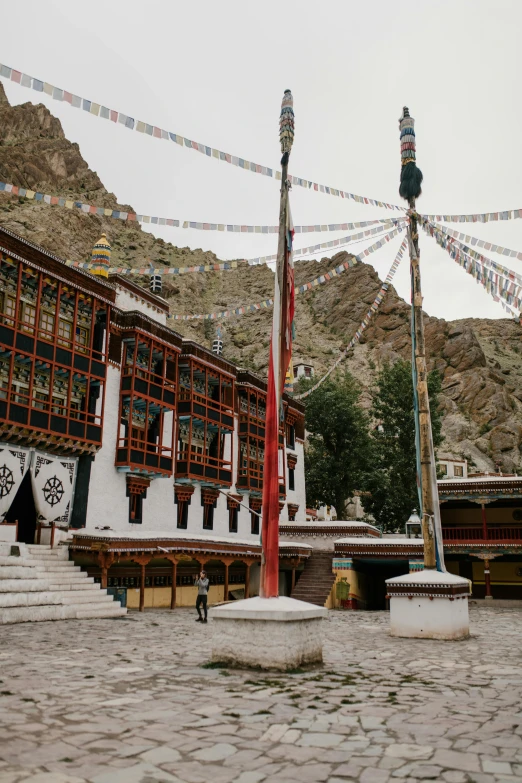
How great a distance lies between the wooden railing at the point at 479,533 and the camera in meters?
34.2

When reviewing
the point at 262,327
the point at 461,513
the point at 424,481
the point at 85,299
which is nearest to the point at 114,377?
the point at 85,299

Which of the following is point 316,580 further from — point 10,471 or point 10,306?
point 10,306

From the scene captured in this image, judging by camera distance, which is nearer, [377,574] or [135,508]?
[135,508]

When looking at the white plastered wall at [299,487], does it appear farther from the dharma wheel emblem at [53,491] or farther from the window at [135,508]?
the dharma wheel emblem at [53,491]

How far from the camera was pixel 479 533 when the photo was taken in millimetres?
35375

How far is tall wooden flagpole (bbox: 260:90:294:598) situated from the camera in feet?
36.8

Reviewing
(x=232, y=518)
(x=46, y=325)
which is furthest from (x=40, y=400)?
(x=232, y=518)

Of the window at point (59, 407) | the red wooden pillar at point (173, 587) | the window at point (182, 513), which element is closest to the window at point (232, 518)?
the window at point (182, 513)

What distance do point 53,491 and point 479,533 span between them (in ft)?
75.9

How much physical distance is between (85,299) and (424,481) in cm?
1735

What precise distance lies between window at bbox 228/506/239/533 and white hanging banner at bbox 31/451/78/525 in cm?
1293

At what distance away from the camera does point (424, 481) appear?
17141 mm

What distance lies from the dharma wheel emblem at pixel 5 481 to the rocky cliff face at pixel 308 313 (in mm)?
64815

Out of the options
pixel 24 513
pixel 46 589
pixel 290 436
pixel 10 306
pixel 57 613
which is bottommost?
pixel 57 613
